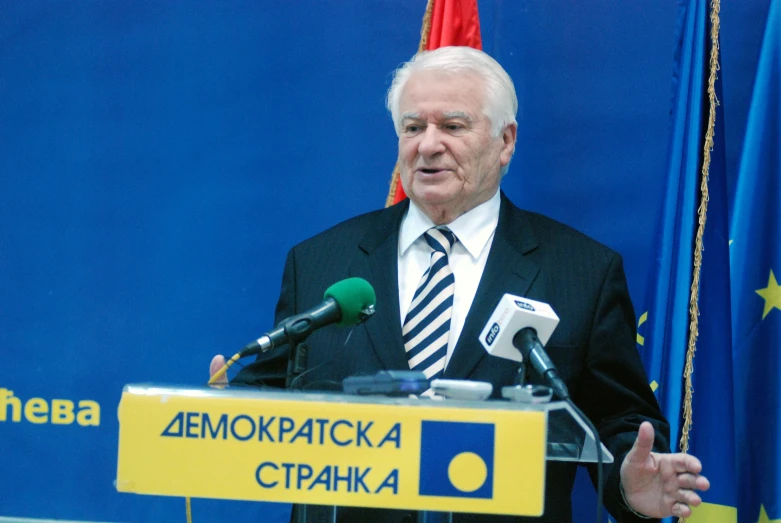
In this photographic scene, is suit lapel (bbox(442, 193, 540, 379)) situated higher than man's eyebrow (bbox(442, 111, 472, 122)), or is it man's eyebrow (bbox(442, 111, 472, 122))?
man's eyebrow (bbox(442, 111, 472, 122))

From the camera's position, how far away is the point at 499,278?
2.42 m

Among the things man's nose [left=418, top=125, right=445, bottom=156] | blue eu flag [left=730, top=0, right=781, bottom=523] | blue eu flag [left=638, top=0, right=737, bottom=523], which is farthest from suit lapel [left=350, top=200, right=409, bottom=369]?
blue eu flag [left=730, top=0, right=781, bottom=523]

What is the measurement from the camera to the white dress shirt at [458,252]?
7.99 feet

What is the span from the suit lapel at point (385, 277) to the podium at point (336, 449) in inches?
32.6

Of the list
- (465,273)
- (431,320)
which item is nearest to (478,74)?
(465,273)

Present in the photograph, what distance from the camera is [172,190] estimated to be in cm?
336

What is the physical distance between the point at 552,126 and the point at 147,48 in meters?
1.45

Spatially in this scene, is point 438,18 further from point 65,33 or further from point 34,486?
point 34,486

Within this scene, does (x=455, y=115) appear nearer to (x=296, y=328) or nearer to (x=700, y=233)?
(x=700, y=233)

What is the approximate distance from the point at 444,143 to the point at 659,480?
3.56 feet

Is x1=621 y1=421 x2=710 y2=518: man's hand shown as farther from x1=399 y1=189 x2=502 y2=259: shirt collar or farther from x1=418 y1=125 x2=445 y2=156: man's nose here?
x1=418 y1=125 x2=445 y2=156: man's nose

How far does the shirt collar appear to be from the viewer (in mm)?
2555

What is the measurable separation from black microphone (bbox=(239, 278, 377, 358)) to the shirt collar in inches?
30.3

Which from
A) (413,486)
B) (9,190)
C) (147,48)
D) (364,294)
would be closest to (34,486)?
(9,190)
